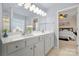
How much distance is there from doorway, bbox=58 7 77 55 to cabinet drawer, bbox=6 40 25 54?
1.00 meters

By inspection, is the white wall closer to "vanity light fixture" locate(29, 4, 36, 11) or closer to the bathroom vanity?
"vanity light fixture" locate(29, 4, 36, 11)

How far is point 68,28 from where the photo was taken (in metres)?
2.28

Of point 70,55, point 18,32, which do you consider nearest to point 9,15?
point 18,32

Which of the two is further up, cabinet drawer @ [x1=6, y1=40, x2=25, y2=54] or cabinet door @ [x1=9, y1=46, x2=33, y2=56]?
cabinet drawer @ [x1=6, y1=40, x2=25, y2=54]

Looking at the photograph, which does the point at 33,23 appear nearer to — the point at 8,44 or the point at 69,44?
the point at 69,44

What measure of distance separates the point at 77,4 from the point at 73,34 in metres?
0.62

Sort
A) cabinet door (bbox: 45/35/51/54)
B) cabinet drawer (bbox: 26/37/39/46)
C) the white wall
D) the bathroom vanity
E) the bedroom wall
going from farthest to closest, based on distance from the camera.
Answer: cabinet door (bbox: 45/35/51/54)
the white wall
the bedroom wall
cabinet drawer (bbox: 26/37/39/46)
the bathroom vanity

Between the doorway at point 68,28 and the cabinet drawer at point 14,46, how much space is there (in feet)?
3.29

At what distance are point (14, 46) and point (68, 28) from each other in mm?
1233

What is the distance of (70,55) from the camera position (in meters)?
2.25

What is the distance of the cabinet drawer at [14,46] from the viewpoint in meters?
1.48

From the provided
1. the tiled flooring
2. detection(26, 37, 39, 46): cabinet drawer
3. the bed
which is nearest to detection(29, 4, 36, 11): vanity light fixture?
detection(26, 37, 39, 46): cabinet drawer

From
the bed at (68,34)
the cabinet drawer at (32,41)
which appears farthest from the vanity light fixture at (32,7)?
the bed at (68,34)

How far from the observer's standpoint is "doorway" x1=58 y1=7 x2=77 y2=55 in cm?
224
